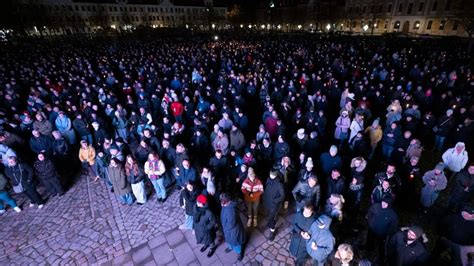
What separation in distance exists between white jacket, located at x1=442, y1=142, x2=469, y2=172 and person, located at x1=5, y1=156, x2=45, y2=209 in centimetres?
1124

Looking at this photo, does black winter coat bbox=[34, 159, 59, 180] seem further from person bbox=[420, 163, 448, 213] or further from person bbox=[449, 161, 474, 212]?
person bbox=[449, 161, 474, 212]

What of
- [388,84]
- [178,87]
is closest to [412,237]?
[388,84]

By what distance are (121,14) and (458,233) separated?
97697mm

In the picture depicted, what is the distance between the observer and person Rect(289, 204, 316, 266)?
14.2 ft

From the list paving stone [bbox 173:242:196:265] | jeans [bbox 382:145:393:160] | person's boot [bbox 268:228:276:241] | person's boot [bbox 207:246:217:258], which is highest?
jeans [bbox 382:145:393:160]

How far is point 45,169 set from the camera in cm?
680

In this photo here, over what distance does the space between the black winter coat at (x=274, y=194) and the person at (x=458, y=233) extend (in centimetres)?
291

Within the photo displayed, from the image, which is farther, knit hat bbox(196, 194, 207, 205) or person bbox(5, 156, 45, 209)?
person bbox(5, 156, 45, 209)

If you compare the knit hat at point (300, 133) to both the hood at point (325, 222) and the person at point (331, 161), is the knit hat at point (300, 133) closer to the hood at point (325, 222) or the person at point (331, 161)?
the person at point (331, 161)

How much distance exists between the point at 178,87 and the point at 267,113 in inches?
267

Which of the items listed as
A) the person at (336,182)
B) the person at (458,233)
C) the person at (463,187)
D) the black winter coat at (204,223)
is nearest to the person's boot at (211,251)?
the black winter coat at (204,223)

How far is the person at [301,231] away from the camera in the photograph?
4.33 m

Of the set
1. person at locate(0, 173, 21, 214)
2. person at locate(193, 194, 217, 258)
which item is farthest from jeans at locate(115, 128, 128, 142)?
person at locate(193, 194, 217, 258)

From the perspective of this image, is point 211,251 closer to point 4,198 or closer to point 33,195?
point 33,195
